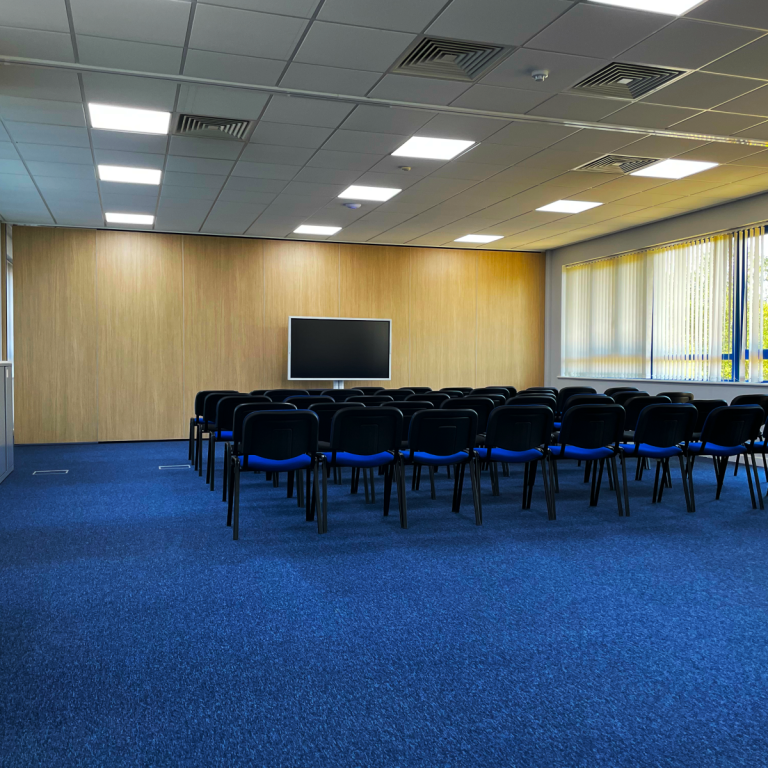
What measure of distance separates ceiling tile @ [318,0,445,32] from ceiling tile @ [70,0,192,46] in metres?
0.88

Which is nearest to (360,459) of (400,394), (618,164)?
(400,394)

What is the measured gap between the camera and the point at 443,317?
12.8m

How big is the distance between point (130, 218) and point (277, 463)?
6.74 metres

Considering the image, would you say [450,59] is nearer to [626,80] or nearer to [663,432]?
[626,80]

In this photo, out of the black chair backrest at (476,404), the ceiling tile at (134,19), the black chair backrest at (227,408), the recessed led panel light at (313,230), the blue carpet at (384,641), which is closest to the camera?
the blue carpet at (384,641)

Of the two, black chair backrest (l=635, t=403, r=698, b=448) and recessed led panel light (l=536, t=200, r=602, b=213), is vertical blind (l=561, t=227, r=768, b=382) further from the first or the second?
black chair backrest (l=635, t=403, r=698, b=448)

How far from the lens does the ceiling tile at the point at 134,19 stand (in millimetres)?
3971

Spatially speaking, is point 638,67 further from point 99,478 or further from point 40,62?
point 99,478

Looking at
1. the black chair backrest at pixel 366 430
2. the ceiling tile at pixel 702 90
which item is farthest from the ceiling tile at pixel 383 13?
the black chair backrest at pixel 366 430

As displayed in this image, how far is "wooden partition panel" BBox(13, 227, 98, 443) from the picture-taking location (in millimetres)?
10438

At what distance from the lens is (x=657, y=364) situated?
34.3ft

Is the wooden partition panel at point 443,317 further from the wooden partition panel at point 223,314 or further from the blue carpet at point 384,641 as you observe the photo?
the blue carpet at point 384,641

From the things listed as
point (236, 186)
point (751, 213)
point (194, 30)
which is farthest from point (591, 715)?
point (751, 213)

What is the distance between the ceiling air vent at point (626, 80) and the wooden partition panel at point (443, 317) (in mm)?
7343
